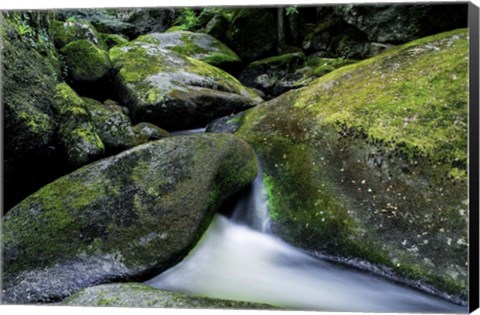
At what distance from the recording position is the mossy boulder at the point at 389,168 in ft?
9.21

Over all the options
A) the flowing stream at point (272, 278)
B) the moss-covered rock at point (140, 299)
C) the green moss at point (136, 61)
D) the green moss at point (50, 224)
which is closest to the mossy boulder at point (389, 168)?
the flowing stream at point (272, 278)

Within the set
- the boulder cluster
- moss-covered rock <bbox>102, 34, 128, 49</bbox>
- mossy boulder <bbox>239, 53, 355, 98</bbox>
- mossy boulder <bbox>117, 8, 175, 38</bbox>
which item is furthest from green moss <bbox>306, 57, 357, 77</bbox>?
moss-covered rock <bbox>102, 34, 128, 49</bbox>

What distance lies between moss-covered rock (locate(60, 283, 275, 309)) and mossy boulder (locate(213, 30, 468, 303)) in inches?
36.2

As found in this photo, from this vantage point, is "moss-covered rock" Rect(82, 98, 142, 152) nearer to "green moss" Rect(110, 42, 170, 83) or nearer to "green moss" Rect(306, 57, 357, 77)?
"green moss" Rect(110, 42, 170, 83)

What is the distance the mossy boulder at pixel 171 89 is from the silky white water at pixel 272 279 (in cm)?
230

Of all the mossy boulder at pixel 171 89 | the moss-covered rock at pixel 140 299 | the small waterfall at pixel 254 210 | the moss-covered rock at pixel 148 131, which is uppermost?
the mossy boulder at pixel 171 89

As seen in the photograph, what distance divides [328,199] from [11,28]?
3420 millimetres

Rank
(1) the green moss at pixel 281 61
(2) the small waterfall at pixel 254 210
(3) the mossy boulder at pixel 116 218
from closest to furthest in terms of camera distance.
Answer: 1. (3) the mossy boulder at pixel 116 218
2. (2) the small waterfall at pixel 254 210
3. (1) the green moss at pixel 281 61

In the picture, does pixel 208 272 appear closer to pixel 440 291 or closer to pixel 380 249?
pixel 380 249

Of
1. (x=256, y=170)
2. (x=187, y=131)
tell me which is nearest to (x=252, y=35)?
(x=187, y=131)

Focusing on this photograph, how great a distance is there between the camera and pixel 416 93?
3.52 metres

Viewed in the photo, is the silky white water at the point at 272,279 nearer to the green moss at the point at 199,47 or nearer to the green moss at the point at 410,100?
the green moss at the point at 410,100

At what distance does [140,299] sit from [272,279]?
1029 mm

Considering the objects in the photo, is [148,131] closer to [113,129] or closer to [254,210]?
[113,129]
